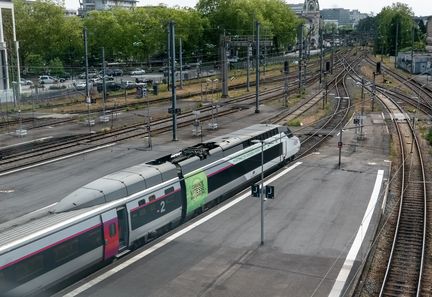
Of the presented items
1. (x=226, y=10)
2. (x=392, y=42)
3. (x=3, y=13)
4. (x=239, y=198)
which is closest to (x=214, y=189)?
(x=239, y=198)

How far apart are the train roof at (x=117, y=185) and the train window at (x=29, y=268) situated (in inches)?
94.7

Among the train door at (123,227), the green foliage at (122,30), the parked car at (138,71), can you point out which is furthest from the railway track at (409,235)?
the parked car at (138,71)

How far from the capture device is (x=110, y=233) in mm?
15516

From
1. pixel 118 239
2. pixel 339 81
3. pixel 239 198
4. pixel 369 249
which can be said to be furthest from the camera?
pixel 339 81

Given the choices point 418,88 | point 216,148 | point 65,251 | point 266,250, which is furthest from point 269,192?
point 418,88

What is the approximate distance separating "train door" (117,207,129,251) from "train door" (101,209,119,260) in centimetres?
24

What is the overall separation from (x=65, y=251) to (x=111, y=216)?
6.50ft

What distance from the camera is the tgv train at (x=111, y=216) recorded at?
12.9 metres

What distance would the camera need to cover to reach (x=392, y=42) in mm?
126562

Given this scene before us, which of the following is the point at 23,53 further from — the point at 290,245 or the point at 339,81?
the point at 290,245

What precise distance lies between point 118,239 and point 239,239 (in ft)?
16.9

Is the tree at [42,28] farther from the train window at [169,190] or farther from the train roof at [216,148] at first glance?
the train window at [169,190]

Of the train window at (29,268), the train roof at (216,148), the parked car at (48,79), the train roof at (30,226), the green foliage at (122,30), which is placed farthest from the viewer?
the green foliage at (122,30)

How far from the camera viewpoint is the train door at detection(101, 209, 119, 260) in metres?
15.3
